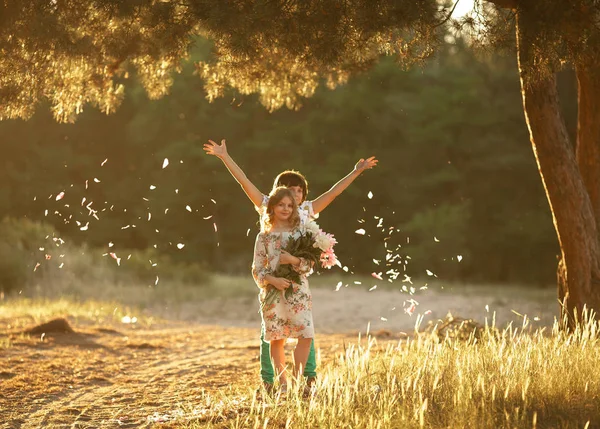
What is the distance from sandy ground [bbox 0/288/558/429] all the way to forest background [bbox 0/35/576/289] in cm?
1070

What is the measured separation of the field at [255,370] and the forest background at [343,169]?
9.64m

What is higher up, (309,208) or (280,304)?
(309,208)

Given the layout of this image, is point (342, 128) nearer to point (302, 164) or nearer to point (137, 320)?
point (302, 164)

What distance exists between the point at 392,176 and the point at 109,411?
2501cm

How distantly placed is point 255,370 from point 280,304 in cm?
276

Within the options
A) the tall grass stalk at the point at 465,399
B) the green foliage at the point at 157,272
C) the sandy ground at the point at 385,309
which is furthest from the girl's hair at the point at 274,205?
the green foliage at the point at 157,272

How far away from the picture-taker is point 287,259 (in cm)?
662

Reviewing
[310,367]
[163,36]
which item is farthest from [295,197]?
[163,36]

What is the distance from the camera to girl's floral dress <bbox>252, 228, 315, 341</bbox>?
6730mm

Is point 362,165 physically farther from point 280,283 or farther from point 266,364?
point 266,364

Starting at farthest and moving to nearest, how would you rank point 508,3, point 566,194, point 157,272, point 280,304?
1. point 157,272
2. point 566,194
3. point 508,3
4. point 280,304

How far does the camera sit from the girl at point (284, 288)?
670 cm

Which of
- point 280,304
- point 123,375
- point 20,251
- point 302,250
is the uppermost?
point 20,251

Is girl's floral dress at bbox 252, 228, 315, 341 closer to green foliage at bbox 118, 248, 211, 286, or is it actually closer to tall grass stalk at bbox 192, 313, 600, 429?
tall grass stalk at bbox 192, 313, 600, 429
